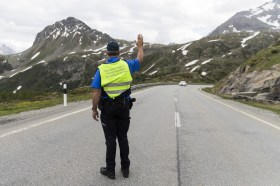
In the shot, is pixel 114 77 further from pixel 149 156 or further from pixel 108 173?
pixel 149 156

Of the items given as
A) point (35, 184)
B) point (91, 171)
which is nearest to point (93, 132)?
point (91, 171)

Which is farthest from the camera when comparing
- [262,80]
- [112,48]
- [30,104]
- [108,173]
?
[262,80]

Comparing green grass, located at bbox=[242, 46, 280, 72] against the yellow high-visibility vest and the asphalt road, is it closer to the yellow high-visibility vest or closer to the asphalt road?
the asphalt road

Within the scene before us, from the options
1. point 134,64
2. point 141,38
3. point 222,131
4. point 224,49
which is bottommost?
point 222,131

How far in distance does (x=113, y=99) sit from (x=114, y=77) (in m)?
0.34

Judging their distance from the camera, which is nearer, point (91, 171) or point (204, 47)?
point (91, 171)

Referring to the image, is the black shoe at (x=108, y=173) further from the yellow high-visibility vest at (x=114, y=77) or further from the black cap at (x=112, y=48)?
the black cap at (x=112, y=48)

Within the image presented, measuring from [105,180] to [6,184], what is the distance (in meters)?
1.40

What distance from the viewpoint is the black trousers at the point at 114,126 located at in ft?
17.4

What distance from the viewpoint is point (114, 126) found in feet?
17.6

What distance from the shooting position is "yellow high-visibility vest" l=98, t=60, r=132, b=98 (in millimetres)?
5316

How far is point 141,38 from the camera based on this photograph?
5844 mm

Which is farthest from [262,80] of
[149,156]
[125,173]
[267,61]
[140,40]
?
[125,173]

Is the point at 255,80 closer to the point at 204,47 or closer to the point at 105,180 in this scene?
the point at 105,180
